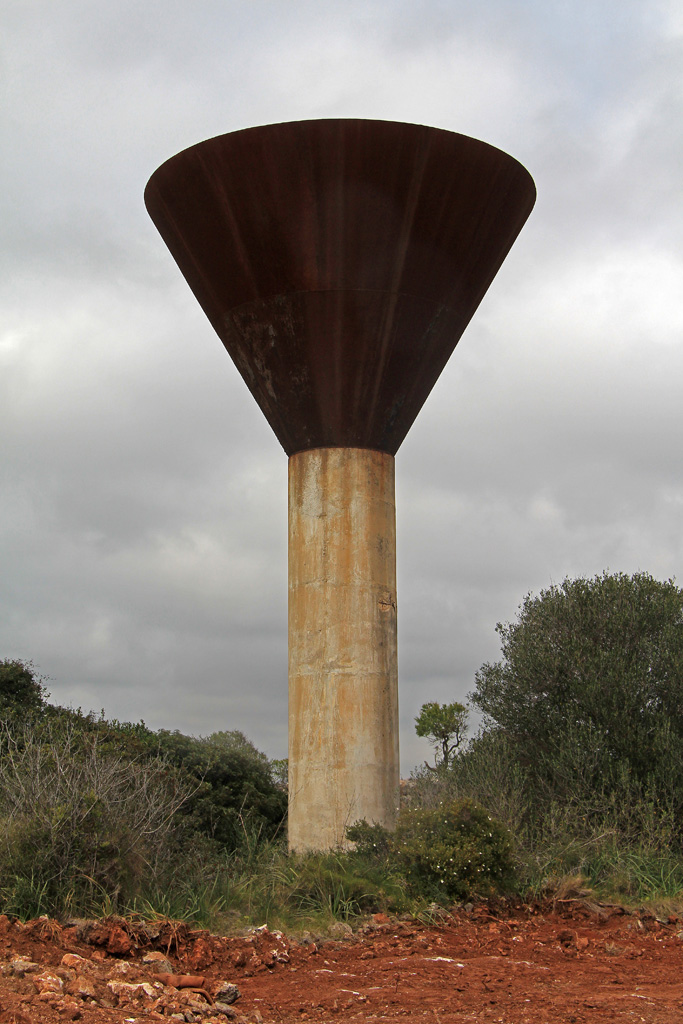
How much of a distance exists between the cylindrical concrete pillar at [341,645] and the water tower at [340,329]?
0.07 ft

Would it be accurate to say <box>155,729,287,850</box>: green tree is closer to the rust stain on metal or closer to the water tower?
the water tower

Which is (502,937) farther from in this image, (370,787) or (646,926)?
(370,787)

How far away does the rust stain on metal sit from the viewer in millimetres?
12188

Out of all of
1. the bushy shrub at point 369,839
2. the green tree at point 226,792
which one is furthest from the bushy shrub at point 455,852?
the green tree at point 226,792

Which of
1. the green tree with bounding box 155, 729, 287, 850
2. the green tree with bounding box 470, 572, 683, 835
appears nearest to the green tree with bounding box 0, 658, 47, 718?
the green tree with bounding box 155, 729, 287, 850

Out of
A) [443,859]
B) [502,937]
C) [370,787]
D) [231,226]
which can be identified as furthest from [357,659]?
[231,226]

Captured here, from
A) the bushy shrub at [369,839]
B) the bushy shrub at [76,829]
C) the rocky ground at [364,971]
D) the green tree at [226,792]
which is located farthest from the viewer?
the green tree at [226,792]

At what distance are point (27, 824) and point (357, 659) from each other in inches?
181

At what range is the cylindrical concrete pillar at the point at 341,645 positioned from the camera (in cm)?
1220

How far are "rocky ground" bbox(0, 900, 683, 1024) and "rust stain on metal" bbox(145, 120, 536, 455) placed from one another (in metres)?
6.46

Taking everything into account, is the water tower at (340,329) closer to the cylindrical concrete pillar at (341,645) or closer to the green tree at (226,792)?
the cylindrical concrete pillar at (341,645)

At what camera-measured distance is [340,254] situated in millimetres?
12383

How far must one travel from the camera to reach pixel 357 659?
12430mm

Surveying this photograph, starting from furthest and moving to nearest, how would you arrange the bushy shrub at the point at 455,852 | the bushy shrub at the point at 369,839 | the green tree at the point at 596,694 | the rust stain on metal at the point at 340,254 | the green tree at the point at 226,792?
1. the green tree at the point at 226,792
2. the green tree at the point at 596,694
3. the rust stain on metal at the point at 340,254
4. the bushy shrub at the point at 369,839
5. the bushy shrub at the point at 455,852
